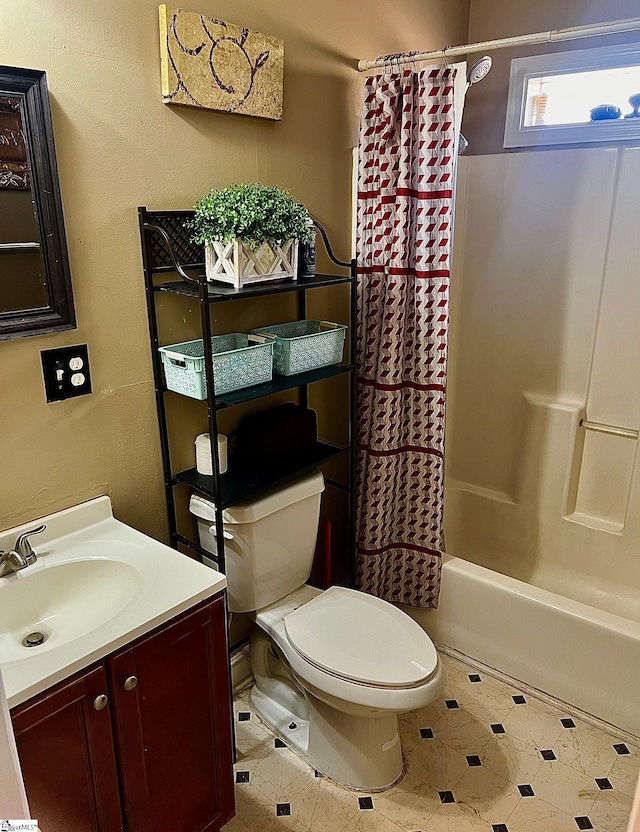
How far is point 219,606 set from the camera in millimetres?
1473

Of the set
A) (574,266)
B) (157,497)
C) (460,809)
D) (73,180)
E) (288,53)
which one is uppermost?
(288,53)

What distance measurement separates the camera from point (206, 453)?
1850mm

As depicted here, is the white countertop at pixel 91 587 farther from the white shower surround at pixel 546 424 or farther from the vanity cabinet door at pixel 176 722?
the white shower surround at pixel 546 424

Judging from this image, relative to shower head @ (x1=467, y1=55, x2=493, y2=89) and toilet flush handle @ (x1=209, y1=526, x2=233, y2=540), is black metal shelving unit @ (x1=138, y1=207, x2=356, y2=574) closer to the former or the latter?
toilet flush handle @ (x1=209, y1=526, x2=233, y2=540)

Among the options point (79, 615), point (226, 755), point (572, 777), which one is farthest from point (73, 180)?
point (572, 777)

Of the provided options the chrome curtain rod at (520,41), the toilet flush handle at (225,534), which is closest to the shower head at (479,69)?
the chrome curtain rod at (520,41)

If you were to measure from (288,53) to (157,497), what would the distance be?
1.36 meters

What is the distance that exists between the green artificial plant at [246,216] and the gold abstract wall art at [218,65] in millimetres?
252

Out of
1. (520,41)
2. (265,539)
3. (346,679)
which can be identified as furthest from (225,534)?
(520,41)

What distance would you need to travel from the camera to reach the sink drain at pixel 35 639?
4.60ft

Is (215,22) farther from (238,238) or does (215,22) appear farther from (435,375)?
(435,375)

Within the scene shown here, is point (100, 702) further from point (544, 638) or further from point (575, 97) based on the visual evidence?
point (575, 97)

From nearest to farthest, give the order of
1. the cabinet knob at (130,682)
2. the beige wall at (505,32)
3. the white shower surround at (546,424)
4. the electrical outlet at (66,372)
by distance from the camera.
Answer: the cabinet knob at (130,682)
the electrical outlet at (66,372)
the white shower surround at (546,424)
the beige wall at (505,32)

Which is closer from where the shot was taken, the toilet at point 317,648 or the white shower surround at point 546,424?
the toilet at point 317,648
